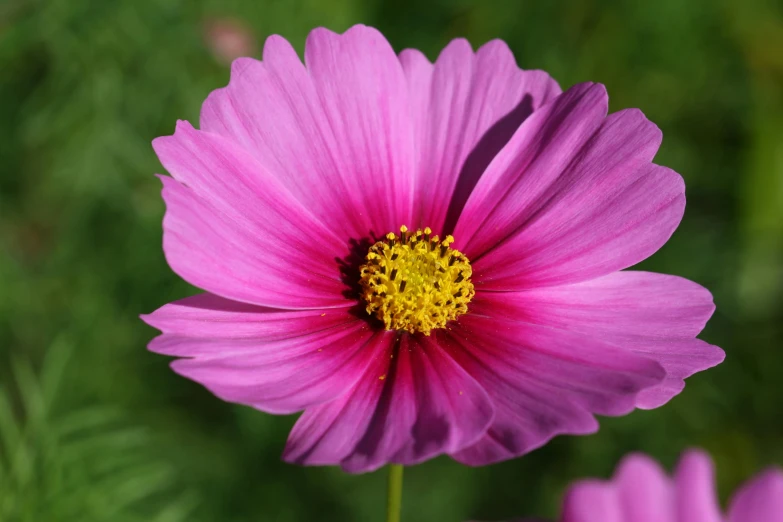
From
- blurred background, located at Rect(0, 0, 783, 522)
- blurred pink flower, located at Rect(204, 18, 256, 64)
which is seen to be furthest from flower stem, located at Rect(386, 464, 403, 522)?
blurred pink flower, located at Rect(204, 18, 256, 64)

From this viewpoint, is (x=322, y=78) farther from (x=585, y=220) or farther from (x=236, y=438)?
(x=236, y=438)

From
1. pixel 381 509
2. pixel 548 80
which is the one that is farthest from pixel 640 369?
pixel 381 509

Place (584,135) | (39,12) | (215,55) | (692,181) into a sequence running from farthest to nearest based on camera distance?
(692,181)
(215,55)
(39,12)
(584,135)

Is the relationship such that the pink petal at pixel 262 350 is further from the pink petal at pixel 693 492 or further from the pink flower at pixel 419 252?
the pink petal at pixel 693 492

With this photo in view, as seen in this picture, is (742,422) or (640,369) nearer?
(640,369)

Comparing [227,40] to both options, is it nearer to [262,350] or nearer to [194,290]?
[194,290]

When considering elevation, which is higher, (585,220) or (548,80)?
(548,80)

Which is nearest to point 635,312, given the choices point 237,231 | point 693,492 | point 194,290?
point 693,492

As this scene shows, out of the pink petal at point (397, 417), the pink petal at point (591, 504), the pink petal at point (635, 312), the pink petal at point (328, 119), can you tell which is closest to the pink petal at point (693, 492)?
the pink petal at point (591, 504)
